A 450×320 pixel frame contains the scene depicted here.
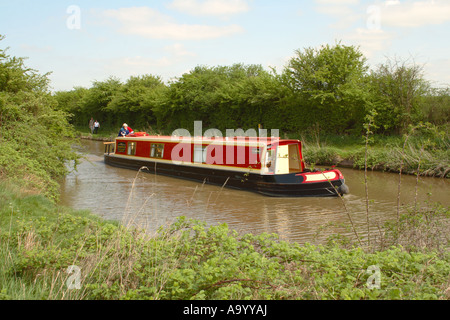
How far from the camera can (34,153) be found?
10211 millimetres

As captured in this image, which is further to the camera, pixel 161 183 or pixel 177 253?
pixel 161 183

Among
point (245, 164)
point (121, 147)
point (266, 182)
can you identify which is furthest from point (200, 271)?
point (121, 147)

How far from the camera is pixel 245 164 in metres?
12.4

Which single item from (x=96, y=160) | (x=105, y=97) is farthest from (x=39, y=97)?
(x=105, y=97)

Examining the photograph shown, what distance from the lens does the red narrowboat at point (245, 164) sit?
11.2 meters

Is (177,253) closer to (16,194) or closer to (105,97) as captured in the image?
(16,194)

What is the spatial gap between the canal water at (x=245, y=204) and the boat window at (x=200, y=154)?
0.80m

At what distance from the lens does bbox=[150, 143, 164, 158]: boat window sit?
15258 mm

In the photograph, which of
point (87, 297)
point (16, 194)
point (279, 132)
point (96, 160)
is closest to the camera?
point (87, 297)

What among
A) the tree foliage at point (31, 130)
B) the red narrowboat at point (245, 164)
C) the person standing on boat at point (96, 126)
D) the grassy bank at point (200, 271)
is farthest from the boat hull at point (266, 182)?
the person standing on boat at point (96, 126)

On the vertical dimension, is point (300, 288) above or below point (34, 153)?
below

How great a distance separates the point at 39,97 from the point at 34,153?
5.67 feet

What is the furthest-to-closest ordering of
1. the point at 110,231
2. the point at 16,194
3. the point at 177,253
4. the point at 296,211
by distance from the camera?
the point at 296,211, the point at 16,194, the point at 110,231, the point at 177,253

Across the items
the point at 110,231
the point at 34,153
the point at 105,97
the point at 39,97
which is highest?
the point at 105,97
